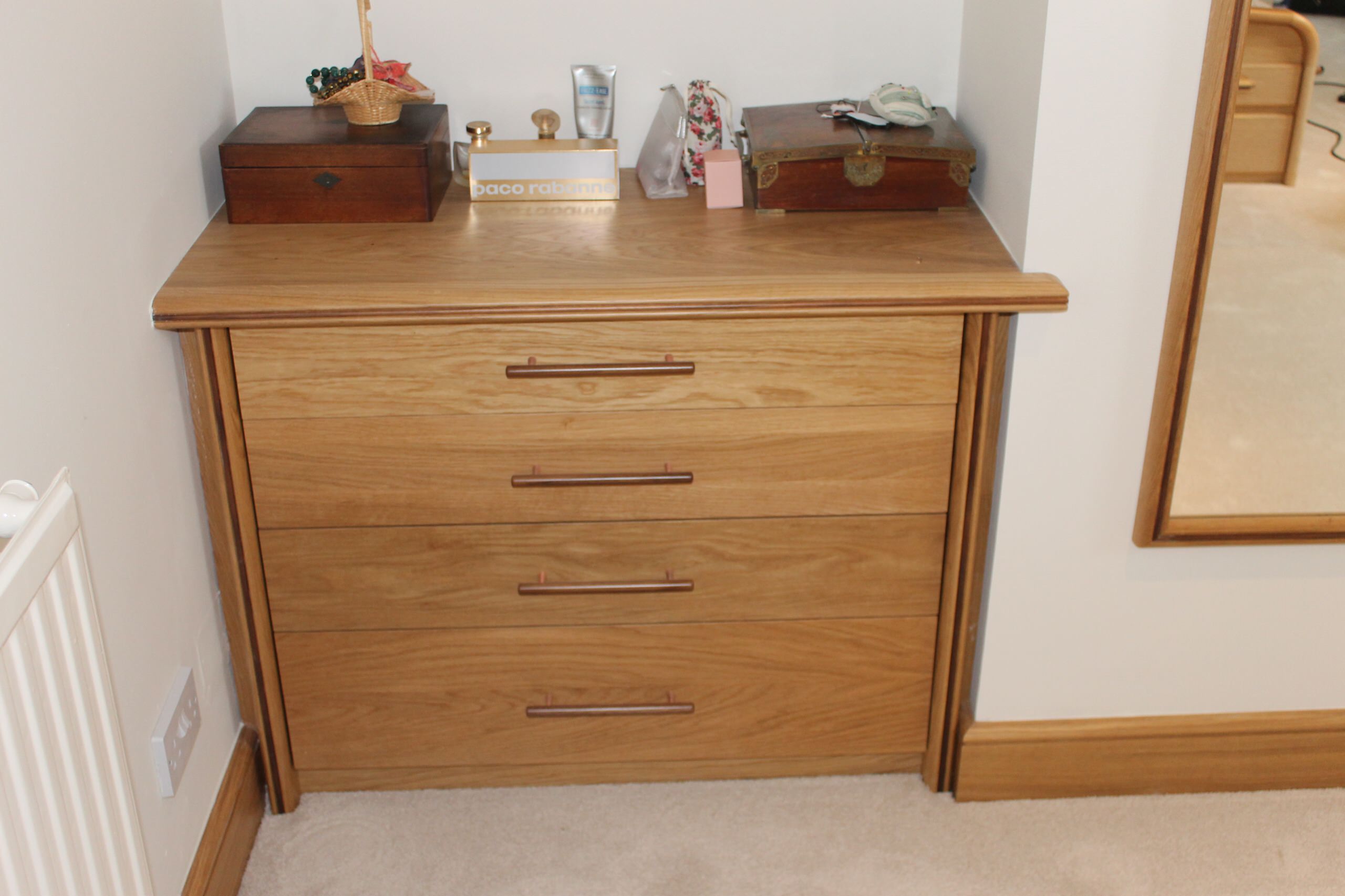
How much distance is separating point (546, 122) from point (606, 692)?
0.82 metres

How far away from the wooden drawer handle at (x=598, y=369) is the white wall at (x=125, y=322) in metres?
0.43

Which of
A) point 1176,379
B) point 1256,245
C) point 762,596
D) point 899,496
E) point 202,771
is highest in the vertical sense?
point 1256,245

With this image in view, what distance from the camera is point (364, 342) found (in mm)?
1579

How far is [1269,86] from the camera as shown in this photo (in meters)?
1.50

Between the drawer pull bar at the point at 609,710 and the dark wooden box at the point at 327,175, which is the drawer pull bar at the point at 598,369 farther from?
the drawer pull bar at the point at 609,710

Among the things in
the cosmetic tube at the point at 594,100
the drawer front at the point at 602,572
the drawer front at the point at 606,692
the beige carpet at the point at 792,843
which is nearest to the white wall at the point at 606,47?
the cosmetic tube at the point at 594,100

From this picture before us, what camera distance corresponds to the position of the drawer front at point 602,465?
164cm

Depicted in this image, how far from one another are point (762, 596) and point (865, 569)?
0.14 m

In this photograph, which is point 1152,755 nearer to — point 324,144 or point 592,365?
point 592,365

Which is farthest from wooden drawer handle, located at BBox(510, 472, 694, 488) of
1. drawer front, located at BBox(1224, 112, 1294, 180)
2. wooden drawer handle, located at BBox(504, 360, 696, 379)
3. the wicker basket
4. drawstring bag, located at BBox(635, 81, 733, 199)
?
drawer front, located at BBox(1224, 112, 1294, 180)

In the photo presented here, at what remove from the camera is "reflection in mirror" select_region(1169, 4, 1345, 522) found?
4.90 feet

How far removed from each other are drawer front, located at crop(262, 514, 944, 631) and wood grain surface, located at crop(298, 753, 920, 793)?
0.27m

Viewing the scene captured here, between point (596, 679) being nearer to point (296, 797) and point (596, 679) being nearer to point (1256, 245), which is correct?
point (296, 797)

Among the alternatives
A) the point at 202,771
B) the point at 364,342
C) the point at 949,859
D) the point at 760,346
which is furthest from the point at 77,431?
the point at 949,859
